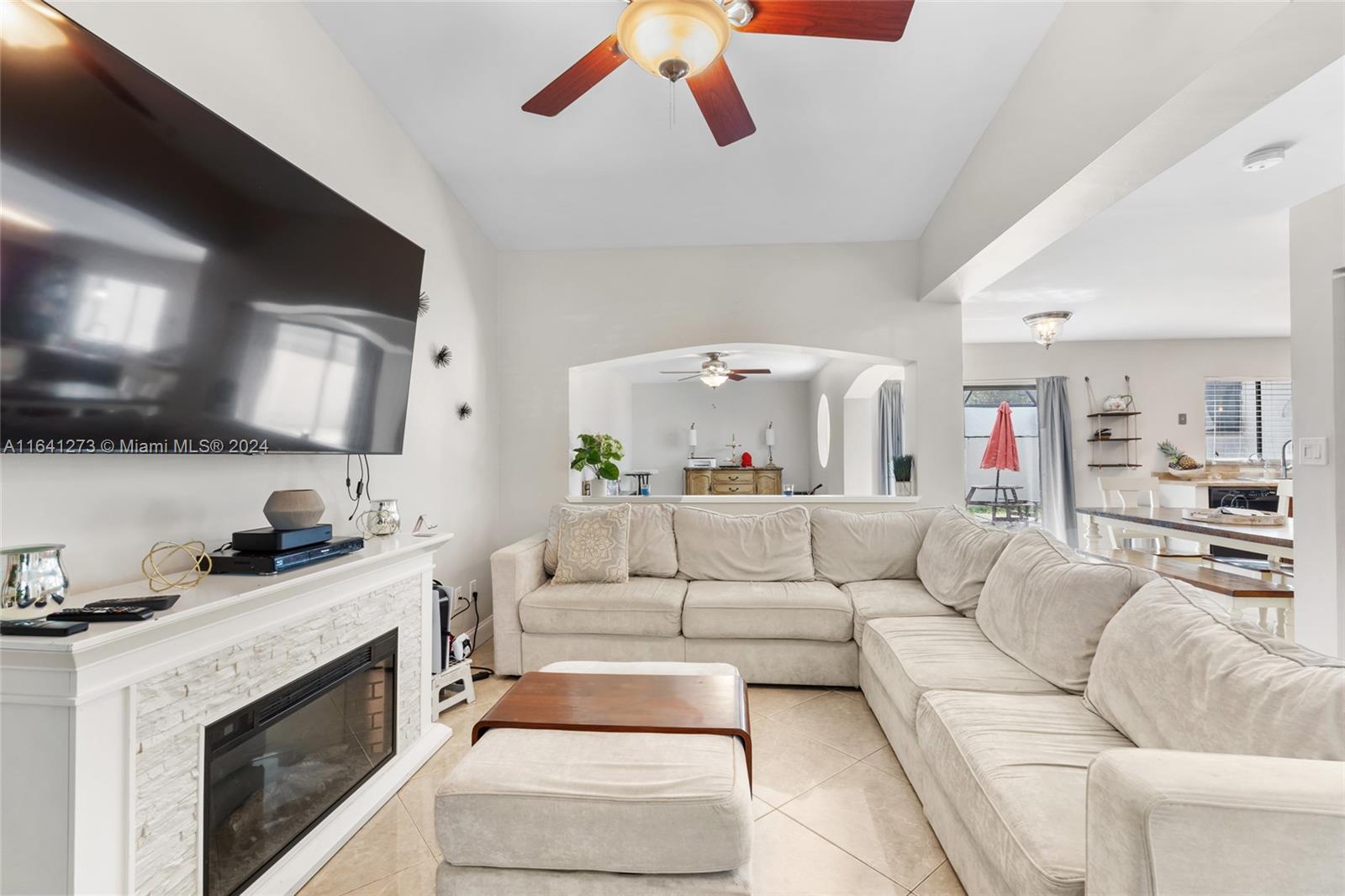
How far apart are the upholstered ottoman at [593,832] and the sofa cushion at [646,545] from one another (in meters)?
2.21

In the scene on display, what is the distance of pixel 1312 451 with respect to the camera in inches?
116

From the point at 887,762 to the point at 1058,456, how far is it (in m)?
6.38

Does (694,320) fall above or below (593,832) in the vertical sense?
above

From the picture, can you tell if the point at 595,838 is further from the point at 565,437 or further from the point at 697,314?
the point at 697,314

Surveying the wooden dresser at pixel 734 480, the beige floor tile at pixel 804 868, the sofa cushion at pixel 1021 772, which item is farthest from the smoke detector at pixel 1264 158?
the wooden dresser at pixel 734 480

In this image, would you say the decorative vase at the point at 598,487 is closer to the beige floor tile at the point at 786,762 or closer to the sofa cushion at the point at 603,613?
the sofa cushion at the point at 603,613

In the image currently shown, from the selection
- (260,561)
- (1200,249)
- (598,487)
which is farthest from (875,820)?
(1200,249)

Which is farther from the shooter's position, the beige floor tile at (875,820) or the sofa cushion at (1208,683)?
the beige floor tile at (875,820)

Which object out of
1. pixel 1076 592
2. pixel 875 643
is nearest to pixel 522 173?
pixel 875 643

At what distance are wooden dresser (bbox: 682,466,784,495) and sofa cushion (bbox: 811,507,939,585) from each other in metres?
5.19

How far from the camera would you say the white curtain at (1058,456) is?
24.1ft

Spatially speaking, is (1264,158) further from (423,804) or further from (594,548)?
(423,804)

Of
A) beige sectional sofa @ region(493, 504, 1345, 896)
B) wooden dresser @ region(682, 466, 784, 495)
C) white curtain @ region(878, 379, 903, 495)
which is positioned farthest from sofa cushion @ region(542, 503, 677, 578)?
wooden dresser @ region(682, 466, 784, 495)

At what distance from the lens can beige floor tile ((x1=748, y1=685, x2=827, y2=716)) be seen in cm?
296
